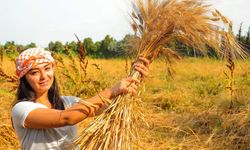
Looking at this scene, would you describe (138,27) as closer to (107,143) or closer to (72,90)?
(107,143)

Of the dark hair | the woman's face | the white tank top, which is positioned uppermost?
the woman's face

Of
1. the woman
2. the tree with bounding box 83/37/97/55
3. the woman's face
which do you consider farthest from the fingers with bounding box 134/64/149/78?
the tree with bounding box 83/37/97/55

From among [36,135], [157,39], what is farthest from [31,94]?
[157,39]

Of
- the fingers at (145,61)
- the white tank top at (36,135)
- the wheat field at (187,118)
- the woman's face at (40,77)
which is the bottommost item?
the wheat field at (187,118)

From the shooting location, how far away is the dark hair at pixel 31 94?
6.88 ft

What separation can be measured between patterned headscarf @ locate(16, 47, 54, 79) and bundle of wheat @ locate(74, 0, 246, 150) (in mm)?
394

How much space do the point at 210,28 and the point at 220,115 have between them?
9.57 feet

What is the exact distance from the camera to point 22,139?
2104mm

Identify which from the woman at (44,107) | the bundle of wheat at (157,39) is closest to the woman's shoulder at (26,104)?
the woman at (44,107)

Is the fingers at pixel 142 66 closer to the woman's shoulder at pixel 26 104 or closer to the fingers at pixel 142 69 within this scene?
the fingers at pixel 142 69

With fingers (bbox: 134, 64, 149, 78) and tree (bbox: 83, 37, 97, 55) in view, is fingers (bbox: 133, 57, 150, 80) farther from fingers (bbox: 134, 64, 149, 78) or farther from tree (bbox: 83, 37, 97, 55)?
tree (bbox: 83, 37, 97, 55)

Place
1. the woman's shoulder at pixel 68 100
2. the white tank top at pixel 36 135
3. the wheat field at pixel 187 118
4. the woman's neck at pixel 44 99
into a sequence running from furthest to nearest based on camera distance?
the wheat field at pixel 187 118 < the woman's shoulder at pixel 68 100 < the woman's neck at pixel 44 99 < the white tank top at pixel 36 135

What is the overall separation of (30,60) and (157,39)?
2.01 feet

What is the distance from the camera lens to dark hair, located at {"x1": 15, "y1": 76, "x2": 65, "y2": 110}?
2098 mm
